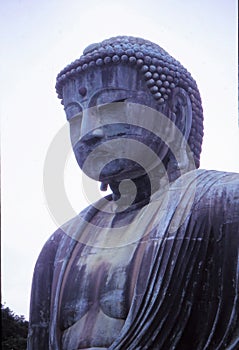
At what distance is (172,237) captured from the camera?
11.1 meters

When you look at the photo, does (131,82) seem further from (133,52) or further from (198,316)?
(198,316)

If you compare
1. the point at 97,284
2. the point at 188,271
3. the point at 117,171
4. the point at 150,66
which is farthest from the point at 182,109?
the point at 97,284

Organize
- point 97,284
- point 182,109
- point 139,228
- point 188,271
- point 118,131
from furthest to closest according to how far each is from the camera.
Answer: point 182,109 < point 118,131 < point 139,228 < point 97,284 < point 188,271

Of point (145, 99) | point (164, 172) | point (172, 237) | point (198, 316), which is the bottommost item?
point (198, 316)

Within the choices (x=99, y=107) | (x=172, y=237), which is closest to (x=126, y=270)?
(x=172, y=237)

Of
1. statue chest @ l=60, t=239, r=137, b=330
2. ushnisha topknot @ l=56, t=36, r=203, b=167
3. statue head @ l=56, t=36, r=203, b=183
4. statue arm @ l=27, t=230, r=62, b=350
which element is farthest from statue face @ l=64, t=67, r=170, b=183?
statue arm @ l=27, t=230, r=62, b=350

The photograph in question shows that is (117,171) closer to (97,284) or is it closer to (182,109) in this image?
(182,109)

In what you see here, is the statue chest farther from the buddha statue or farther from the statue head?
the statue head

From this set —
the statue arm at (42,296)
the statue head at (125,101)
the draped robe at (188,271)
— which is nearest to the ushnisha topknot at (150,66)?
the statue head at (125,101)

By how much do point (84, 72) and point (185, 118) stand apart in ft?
3.88

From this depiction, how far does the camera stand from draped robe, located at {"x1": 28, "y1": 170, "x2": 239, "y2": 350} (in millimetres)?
10781

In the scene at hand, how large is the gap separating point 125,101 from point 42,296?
2.27 meters

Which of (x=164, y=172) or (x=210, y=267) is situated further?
(x=164, y=172)

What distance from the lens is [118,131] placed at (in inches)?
468
